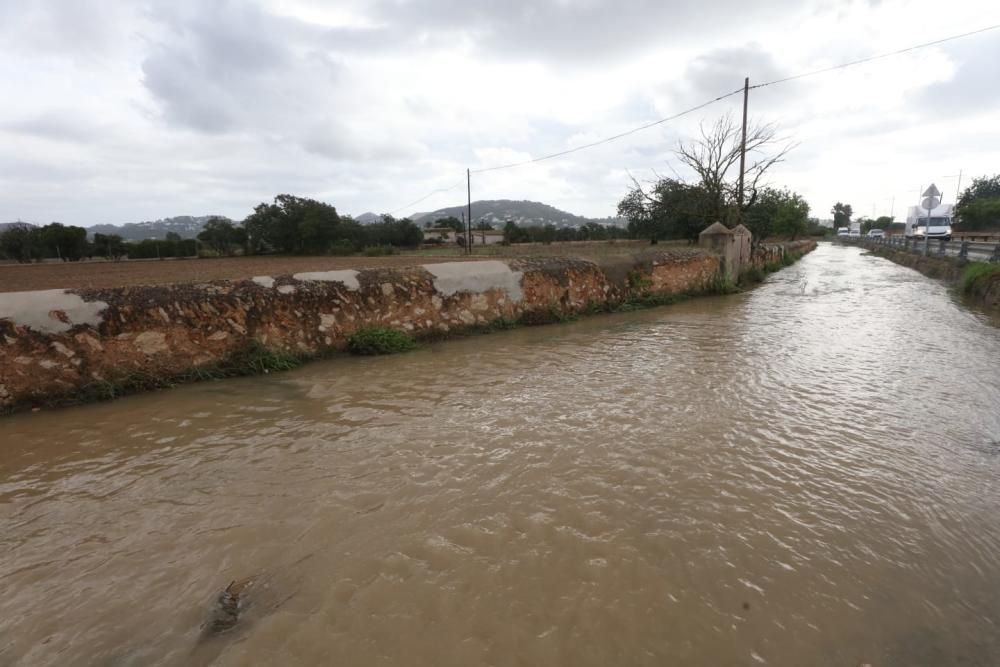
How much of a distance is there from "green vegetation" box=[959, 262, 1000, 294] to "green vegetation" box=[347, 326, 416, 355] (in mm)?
11327

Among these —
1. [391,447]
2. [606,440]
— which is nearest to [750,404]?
[606,440]

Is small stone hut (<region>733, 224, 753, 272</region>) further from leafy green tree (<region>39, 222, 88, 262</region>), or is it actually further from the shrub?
leafy green tree (<region>39, 222, 88, 262</region>)

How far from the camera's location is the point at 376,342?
522 centimetres

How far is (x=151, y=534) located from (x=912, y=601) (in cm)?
306

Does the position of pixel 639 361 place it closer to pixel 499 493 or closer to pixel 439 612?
pixel 499 493

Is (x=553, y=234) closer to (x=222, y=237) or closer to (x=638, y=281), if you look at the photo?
(x=222, y=237)

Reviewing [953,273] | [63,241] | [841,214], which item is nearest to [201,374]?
[953,273]

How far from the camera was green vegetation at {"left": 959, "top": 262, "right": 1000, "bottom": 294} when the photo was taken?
29.5ft

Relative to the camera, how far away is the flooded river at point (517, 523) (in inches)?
58.4

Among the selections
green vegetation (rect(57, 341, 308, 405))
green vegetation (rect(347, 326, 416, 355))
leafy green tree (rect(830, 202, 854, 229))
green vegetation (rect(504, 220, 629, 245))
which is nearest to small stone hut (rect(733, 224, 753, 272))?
green vegetation (rect(347, 326, 416, 355))

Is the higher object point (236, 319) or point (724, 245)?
point (724, 245)

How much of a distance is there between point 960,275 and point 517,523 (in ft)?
54.3

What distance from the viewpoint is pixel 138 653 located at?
1.45 metres

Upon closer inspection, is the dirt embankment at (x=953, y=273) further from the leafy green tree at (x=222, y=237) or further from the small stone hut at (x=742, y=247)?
the leafy green tree at (x=222, y=237)
